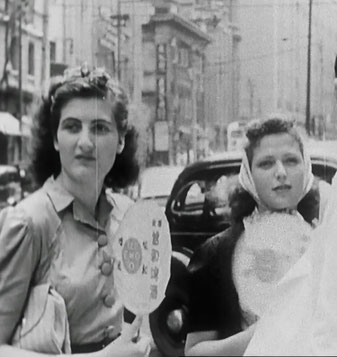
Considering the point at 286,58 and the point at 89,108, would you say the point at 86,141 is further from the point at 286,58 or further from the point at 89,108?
the point at 286,58

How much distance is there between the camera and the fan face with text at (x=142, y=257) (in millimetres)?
2160

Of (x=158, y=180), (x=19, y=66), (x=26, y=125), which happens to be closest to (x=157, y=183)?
(x=158, y=180)

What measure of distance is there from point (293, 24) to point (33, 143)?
866 millimetres

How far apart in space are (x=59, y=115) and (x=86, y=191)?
0.79 feet

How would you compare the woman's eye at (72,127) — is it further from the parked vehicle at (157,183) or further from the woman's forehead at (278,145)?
the woman's forehead at (278,145)

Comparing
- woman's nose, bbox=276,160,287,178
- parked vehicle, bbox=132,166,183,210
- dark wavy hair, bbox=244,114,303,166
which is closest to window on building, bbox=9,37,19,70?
parked vehicle, bbox=132,166,183,210

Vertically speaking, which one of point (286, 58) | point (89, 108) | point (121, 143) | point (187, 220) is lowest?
point (187, 220)

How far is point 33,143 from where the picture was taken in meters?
2.36

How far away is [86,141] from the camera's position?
89.5 inches

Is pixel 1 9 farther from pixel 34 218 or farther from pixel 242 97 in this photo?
pixel 242 97

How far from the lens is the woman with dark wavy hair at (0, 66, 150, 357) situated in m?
2.27

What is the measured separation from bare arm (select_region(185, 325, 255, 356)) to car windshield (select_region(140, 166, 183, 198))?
15.8 inches

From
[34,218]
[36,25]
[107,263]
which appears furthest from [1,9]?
[107,263]

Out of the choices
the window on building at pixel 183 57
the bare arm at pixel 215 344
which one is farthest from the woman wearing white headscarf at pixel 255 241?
the window on building at pixel 183 57
